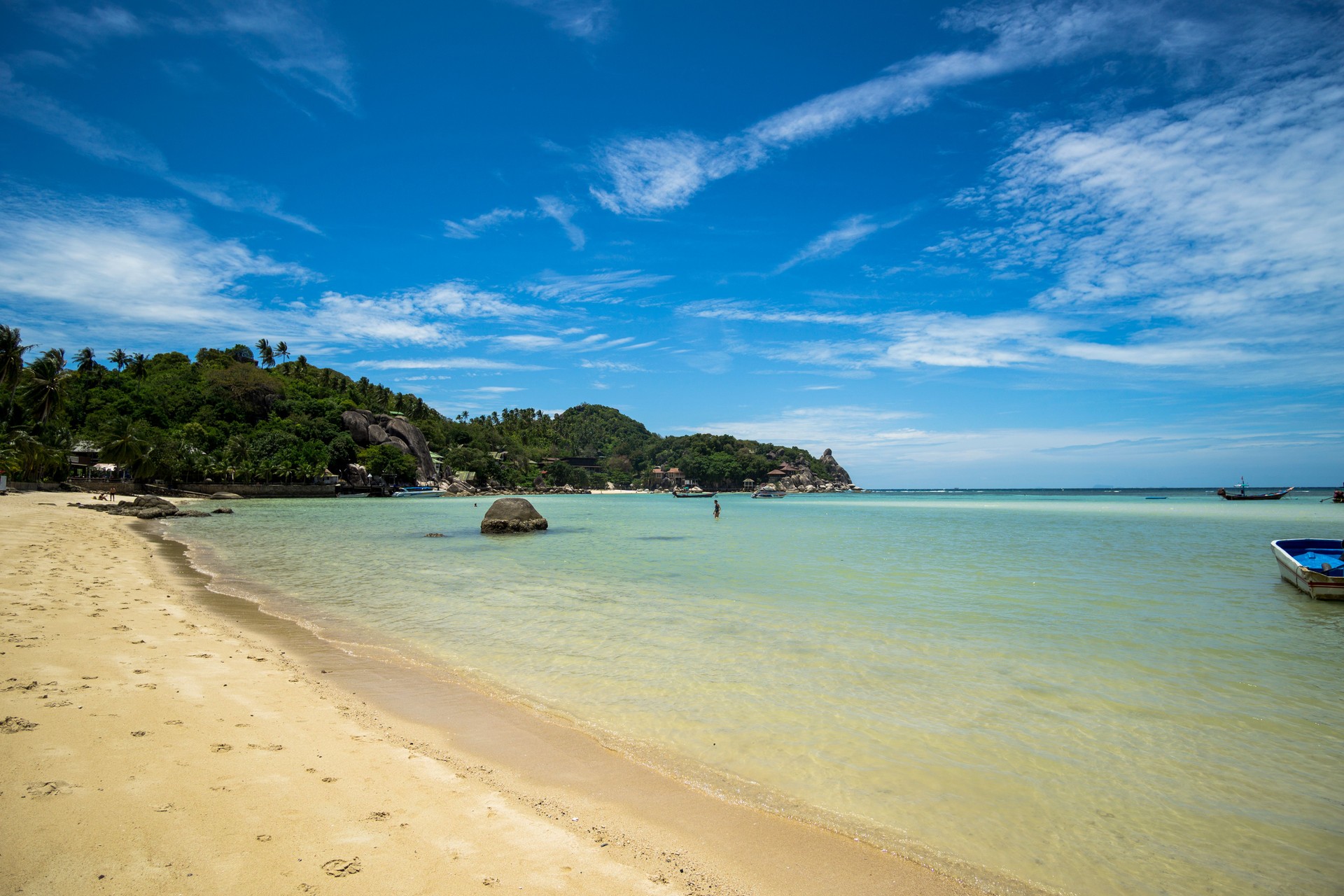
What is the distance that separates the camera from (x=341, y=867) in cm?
326

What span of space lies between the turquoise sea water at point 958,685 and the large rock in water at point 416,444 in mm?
92376

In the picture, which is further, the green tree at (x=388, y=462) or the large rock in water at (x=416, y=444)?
the large rock in water at (x=416, y=444)

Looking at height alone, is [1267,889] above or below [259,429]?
→ below

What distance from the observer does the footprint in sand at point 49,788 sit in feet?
12.1

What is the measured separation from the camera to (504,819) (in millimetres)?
4008

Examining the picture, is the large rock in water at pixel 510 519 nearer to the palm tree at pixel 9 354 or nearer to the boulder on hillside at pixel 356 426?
the palm tree at pixel 9 354

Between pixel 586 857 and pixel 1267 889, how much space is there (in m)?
4.23

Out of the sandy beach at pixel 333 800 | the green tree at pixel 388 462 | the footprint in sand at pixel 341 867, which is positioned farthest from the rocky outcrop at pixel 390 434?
the footprint in sand at pixel 341 867

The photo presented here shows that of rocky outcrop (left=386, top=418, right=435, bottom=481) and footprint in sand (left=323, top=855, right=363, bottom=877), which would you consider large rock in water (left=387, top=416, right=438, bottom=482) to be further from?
footprint in sand (left=323, top=855, right=363, bottom=877)

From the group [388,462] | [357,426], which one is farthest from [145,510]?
[357,426]

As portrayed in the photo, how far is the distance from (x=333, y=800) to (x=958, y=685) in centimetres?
662

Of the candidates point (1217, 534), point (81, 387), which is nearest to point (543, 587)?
point (1217, 534)

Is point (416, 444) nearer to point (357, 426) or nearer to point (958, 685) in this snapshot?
point (357, 426)

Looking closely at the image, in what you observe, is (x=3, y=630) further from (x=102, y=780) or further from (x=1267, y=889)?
(x=1267, y=889)
